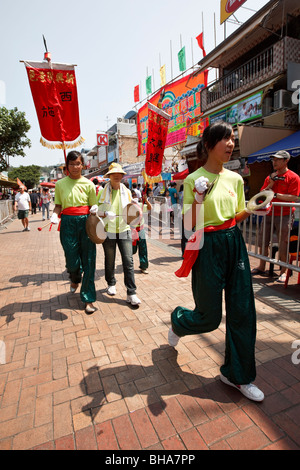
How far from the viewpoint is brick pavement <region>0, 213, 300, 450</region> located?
5.81 ft

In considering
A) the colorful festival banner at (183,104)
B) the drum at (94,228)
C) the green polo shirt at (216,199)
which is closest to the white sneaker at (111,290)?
the drum at (94,228)

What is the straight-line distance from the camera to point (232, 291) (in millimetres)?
2027

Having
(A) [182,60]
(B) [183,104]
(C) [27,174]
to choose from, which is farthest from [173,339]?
(C) [27,174]

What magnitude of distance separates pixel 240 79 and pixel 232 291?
47.2 ft

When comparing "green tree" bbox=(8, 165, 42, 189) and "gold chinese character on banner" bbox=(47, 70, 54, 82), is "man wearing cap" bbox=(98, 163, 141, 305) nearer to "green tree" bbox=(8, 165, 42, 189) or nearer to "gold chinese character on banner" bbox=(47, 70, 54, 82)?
"gold chinese character on banner" bbox=(47, 70, 54, 82)

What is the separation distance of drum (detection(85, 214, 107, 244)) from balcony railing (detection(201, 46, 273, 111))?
11.7 m

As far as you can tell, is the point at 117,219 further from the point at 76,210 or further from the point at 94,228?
the point at 76,210

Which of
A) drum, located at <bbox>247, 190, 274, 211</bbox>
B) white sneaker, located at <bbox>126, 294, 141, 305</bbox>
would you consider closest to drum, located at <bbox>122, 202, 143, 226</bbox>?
white sneaker, located at <bbox>126, 294, 141, 305</bbox>

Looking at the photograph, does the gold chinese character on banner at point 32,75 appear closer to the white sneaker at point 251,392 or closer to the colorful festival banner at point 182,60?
the white sneaker at point 251,392

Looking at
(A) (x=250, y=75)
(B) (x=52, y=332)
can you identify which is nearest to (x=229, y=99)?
(A) (x=250, y=75)

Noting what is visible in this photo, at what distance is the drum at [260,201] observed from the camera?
1.93 metres
